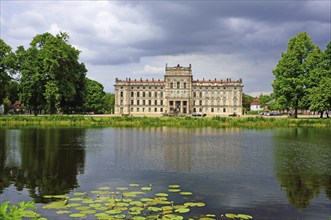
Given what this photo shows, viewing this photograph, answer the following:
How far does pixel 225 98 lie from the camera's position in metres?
117

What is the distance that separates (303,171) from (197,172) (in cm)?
549

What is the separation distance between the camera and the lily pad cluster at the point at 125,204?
10.2m

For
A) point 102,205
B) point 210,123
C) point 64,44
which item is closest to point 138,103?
point 64,44

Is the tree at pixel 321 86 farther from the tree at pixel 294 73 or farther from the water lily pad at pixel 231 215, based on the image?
the water lily pad at pixel 231 215

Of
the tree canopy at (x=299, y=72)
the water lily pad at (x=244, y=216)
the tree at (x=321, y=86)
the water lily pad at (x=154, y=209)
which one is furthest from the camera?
the tree canopy at (x=299, y=72)

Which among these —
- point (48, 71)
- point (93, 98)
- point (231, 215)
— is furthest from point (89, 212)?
point (93, 98)

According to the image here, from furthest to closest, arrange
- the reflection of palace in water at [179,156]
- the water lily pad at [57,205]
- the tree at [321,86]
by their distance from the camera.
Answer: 1. the tree at [321,86]
2. the reflection of palace in water at [179,156]
3. the water lily pad at [57,205]

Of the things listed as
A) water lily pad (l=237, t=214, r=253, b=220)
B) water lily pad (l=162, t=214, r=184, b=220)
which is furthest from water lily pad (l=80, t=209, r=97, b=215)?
Answer: water lily pad (l=237, t=214, r=253, b=220)

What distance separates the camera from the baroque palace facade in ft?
374

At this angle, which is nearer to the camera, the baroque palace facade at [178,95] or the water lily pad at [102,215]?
the water lily pad at [102,215]

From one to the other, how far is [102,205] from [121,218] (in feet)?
5.07

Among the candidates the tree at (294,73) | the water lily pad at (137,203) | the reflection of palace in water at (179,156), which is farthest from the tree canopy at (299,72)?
the water lily pad at (137,203)

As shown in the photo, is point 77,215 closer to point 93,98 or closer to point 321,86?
point 321,86

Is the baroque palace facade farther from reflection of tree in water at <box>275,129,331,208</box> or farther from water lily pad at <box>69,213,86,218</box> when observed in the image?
water lily pad at <box>69,213,86,218</box>
